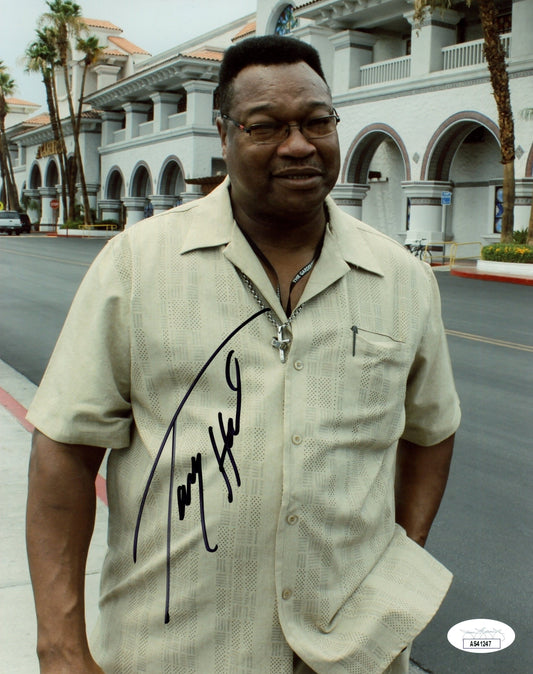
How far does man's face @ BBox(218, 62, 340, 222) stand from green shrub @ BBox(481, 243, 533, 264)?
2158 centimetres

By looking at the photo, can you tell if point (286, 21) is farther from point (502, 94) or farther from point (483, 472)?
point (483, 472)

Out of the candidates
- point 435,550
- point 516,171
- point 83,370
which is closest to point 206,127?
point 516,171

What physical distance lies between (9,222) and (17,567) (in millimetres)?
50591

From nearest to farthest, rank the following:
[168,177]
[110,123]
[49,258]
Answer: [49,258]
[168,177]
[110,123]

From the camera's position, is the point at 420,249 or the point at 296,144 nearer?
the point at 296,144

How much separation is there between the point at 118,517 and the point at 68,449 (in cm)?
19

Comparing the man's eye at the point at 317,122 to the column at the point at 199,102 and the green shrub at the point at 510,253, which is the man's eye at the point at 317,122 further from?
the column at the point at 199,102

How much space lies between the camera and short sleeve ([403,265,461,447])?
1.92m

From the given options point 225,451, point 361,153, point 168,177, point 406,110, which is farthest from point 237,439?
point 168,177

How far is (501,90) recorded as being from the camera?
23.0 m

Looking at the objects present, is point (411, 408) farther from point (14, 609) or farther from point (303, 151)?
point (14, 609)

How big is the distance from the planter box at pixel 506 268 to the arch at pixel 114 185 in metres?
34.2

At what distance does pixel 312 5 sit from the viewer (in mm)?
31422

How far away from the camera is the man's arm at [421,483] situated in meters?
2.04
